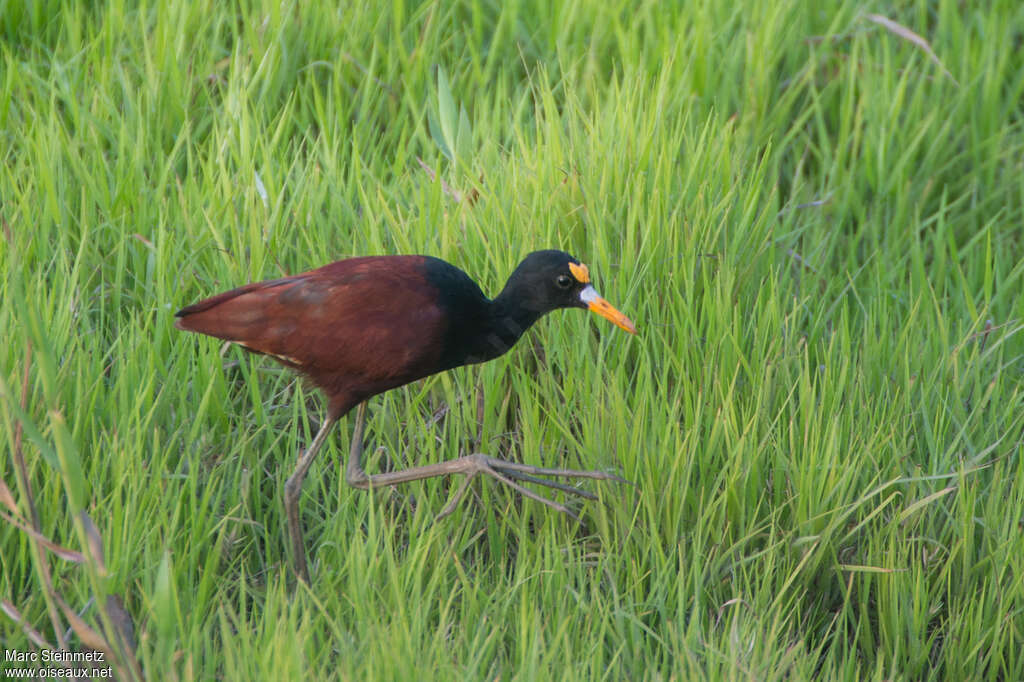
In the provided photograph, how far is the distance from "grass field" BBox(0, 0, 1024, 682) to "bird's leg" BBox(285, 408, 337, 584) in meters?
0.06

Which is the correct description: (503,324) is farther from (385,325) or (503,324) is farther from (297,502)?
(297,502)

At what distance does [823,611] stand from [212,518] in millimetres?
1544

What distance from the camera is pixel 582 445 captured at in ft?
10.7

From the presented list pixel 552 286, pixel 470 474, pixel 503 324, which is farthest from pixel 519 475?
pixel 552 286

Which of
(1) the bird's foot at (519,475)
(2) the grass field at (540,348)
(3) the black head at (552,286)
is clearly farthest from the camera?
(3) the black head at (552,286)

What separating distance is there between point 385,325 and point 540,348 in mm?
676

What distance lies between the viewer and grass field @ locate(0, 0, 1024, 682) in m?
2.73

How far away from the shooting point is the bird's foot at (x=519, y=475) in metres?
3.01

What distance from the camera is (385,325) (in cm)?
307

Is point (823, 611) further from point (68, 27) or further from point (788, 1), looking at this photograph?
point (68, 27)

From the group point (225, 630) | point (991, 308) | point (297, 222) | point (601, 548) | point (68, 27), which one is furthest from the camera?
point (68, 27)

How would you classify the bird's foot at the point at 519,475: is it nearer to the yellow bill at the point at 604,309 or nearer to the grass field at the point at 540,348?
the grass field at the point at 540,348

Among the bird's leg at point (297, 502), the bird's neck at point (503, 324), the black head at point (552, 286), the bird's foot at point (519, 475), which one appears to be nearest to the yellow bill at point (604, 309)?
the black head at point (552, 286)

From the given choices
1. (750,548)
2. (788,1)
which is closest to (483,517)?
(750,548)
